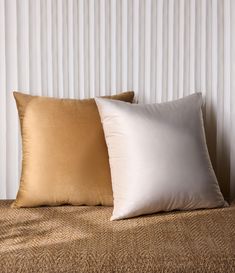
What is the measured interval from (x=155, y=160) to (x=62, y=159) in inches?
14.0

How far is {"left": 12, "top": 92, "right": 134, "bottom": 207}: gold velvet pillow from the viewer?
81.0 inches

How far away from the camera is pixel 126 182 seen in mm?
1934

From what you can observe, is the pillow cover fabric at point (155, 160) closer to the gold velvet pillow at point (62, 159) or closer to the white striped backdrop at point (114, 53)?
the gold velvet pillow at point (62, 159)

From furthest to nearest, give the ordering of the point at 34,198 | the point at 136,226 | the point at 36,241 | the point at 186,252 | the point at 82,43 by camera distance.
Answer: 1. the point at 82,43
2. the point at 34,198
3. the point at 136,226
4. the point at 36,241
5. the point at 186,252

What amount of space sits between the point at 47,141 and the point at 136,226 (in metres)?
0.49

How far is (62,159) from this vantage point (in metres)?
2.07

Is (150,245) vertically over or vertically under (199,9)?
under

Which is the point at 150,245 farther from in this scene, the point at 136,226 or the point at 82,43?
the point at 82,43

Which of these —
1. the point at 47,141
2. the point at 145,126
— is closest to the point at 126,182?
the point at 145,126

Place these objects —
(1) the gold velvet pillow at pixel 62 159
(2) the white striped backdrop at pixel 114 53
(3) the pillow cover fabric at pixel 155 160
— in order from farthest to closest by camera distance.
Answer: (2) the white striped backdrop at pixel 114 53 < (1) the gold velvet pillow at pixel 62 159 < (3) the pillow cover fabric at pixel 155 160

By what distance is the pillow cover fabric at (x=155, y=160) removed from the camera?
191 cm

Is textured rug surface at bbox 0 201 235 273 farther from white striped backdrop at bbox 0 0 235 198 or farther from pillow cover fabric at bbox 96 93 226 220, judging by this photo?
white striped backdrop at bbox 0 0 235 198

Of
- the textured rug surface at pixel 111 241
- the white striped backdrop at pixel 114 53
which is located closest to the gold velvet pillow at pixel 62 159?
the textured rug surface at pixel 111 241

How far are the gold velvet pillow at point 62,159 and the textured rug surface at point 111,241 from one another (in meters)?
0.05
